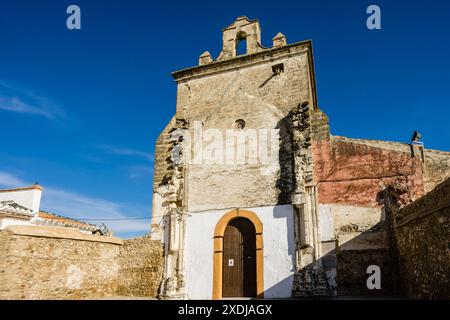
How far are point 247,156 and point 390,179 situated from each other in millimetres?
4505

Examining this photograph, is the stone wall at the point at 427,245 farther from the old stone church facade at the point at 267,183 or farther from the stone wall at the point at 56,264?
the stone wall at the point at 56,264

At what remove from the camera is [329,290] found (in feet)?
32.4

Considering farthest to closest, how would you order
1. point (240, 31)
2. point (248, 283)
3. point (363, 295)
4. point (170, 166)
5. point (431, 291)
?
point (240, 31), point (170, 166), point (248, 283), point (363, 295), point (431, 291)

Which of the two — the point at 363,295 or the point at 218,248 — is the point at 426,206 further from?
the point at 218,248

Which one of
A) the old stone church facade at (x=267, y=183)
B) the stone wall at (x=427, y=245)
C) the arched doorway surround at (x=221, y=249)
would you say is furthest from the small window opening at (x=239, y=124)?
the stone wall at (x=427, y=245)

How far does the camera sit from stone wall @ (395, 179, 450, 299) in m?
6.11

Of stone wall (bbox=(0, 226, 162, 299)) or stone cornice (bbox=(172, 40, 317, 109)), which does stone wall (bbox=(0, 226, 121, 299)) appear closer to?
stone wall (bbox=(0, 226, 162, 299))

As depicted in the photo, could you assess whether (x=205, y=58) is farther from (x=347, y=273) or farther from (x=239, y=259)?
(x=347, y=273)

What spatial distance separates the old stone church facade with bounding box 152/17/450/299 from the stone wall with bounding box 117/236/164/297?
1.15 ft

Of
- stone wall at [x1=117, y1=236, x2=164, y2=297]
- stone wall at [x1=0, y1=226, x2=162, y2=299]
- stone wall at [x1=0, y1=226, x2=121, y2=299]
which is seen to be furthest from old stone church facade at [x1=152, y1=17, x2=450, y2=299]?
stone wall at [x1=0, y1=226, x2=121, y2=299]

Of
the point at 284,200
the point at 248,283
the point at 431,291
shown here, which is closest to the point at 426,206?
the point at 431,291

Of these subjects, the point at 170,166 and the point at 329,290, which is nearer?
the point at 329,290

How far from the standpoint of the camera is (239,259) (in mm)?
11477

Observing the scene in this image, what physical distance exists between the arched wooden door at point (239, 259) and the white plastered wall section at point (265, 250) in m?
0.43
